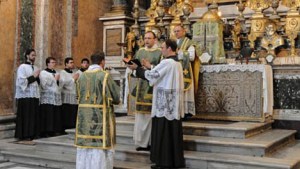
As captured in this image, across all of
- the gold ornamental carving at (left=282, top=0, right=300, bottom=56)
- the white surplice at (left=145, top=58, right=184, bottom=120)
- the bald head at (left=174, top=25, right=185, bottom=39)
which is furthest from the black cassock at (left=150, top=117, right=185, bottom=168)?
the gold ornamental carving at (left=282, top=0, right=300, bottom=56)

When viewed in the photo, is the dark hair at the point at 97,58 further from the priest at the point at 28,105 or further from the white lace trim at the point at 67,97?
the white lace trim at the point at 67,97

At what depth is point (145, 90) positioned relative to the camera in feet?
21.0

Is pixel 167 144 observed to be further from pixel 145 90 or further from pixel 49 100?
pixel 49 100

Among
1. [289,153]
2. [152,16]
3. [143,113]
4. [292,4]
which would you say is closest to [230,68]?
[289,153]

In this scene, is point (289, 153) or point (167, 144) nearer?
point (167, 144)

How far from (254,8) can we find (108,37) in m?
3.86

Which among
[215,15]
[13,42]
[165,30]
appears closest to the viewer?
[215,15]

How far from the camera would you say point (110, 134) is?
5.39 metres

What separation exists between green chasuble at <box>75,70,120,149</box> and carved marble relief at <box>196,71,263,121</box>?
10.1 feet

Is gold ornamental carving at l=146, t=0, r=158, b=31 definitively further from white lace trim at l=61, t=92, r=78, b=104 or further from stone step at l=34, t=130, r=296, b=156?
stone step at l=34, t=130, r=296, b=156

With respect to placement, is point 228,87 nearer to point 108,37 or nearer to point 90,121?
point 90,121

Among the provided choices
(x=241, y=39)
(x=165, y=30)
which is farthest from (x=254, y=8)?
(x=165, y=30)

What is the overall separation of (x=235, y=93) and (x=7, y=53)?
499 centimetres

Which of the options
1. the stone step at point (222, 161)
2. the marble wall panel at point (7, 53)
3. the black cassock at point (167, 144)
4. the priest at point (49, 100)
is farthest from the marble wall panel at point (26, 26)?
the black cassock at point (167, 144)
